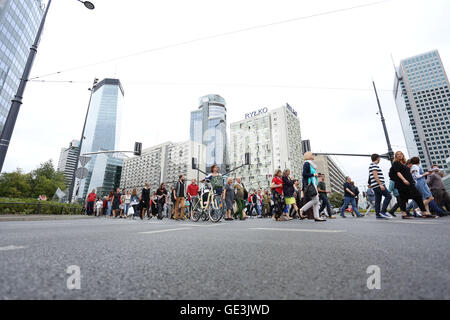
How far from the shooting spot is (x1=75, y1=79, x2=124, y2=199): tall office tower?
115m

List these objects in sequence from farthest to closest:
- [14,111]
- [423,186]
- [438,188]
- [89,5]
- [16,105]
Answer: [89,5], [438,188], [16,105], [14,111], [423,186]

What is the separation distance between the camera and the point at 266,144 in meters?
87.6

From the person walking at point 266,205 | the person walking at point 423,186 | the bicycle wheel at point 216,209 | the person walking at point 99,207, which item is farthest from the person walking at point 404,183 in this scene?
the person walking at point 99,207

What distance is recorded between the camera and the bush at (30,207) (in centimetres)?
1066

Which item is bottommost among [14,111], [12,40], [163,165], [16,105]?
[14,111]

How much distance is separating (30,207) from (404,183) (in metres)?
16.8

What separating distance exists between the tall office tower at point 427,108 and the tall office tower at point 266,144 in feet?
114

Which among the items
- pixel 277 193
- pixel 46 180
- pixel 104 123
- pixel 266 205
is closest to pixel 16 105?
pixel 277 193

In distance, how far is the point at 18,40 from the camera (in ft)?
167

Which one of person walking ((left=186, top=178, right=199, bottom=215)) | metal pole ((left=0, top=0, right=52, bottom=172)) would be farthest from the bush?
person walking ((left=186, top=178, right=199, bottom=215))

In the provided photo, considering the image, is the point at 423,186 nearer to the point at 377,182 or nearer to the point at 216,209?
the point at 377,182

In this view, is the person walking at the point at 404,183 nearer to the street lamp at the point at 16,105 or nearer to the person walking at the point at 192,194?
the person walking at the point at 192,194

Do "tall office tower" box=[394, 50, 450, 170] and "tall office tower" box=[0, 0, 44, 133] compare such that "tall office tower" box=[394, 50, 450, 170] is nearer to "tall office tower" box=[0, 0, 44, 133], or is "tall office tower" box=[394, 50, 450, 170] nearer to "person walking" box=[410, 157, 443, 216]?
"person walking" box=[410, 157, 443, 216]
